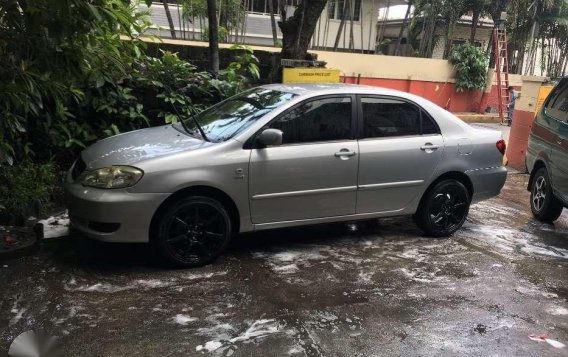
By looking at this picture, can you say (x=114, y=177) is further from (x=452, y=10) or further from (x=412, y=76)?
(x=452, y=10)

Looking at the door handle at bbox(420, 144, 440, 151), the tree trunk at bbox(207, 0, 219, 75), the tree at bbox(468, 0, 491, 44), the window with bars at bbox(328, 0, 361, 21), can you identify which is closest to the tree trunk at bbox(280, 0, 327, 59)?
the tree trunk at bbox(207, 0, 219, 75)

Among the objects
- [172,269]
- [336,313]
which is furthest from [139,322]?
[336,313]

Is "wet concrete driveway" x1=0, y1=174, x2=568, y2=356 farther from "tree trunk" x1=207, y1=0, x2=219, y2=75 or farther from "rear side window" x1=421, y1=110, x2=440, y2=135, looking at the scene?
"tree trunk" x1=207, y1=0, x2=219, y2=75

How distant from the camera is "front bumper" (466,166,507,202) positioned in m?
5.81

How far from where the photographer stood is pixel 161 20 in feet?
62.0

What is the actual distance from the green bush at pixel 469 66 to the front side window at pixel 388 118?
46.3ft

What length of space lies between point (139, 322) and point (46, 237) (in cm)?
199

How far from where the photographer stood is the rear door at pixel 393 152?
5.25 m

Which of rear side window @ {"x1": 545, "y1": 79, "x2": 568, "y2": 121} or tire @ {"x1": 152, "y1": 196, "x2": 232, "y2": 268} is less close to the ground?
rear side window @ {"x1": 545, "y1": 79, "x2": 568, "y2": 121}

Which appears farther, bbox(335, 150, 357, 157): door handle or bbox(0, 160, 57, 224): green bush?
bbox(0, 160, 57, 224): green bush

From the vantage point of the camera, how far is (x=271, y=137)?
4621mm

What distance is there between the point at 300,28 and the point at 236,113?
407cm

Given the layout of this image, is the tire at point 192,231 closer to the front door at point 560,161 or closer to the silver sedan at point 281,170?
the silver sedan at point 281,170

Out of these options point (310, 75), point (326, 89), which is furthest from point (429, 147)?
point (310, 75)
